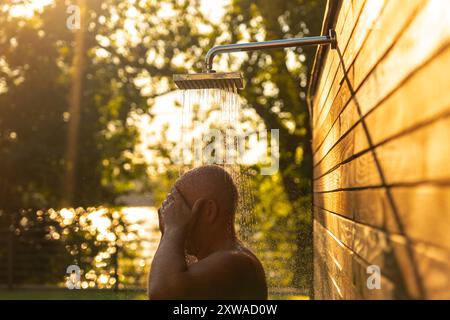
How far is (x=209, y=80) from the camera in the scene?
329 centimetres

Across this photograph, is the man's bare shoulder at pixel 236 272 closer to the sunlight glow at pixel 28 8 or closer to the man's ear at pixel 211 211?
the man's ear at pixel 211 211

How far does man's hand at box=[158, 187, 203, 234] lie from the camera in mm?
2619

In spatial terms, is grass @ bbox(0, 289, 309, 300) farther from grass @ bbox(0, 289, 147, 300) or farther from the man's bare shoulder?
the man's bare shoulder

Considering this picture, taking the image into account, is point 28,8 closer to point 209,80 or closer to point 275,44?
point 275,44

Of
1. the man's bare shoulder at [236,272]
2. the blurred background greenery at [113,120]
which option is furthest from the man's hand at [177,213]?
the blurred background greenery at [113,120]

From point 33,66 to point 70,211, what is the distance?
119 inches

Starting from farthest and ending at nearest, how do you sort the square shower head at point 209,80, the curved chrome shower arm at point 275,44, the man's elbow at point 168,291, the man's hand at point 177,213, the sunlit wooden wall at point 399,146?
the curved chrome shower arm at point 275,44
the square shower head at point 209,80
the man's hand at point 177,213
the man's elbow at point 168,291
the sunlit wooden wall at point 399,146

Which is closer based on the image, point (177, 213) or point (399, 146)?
point (399, 146)

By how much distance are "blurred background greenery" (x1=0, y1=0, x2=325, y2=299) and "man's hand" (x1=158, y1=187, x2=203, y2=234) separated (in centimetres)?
771

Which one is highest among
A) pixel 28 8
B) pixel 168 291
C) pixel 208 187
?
pixel 28 8

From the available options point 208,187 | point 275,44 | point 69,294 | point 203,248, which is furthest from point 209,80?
point 69,294

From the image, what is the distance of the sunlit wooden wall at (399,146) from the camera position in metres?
1.09

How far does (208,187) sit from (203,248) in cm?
27
